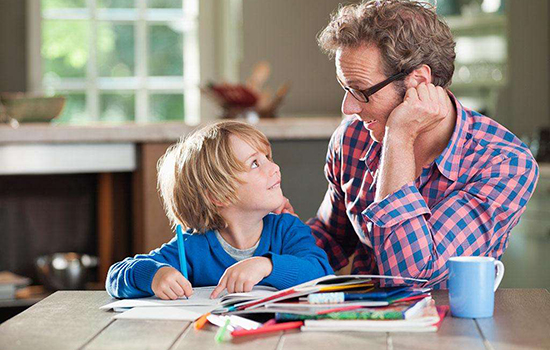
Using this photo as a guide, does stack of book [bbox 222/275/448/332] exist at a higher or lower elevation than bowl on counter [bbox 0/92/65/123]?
lower

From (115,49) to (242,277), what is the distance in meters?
4.53

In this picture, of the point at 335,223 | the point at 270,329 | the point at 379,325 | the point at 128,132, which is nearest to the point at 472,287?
the point at 379,325

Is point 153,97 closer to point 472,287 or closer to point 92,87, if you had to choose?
point 92,87

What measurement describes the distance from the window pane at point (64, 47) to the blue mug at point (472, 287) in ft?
15.5

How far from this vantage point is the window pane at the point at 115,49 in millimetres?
5730

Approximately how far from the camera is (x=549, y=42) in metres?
5.14

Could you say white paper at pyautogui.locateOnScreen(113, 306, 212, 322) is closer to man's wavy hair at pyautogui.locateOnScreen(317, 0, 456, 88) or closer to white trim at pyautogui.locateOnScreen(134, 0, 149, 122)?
man's wavy hair at pyautogui.locateOnScreen(317, 0, 456, 88)

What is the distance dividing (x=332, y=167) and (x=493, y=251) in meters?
0.47

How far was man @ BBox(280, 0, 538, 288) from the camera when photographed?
5.46ft

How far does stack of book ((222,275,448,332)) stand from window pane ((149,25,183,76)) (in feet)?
15.1

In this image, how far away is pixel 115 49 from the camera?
5.74 metres

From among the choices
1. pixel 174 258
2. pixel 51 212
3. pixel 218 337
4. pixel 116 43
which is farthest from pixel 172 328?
pixel 116 43

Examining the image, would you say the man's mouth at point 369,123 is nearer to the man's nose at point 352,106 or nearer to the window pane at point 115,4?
the man's nose at point 352,106

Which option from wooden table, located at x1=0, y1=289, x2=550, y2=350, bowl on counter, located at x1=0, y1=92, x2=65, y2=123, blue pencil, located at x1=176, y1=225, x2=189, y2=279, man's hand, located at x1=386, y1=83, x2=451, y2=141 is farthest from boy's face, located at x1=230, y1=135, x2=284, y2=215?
bowl on counter, located at x1=0, y1=92, x2=65, y2=123
